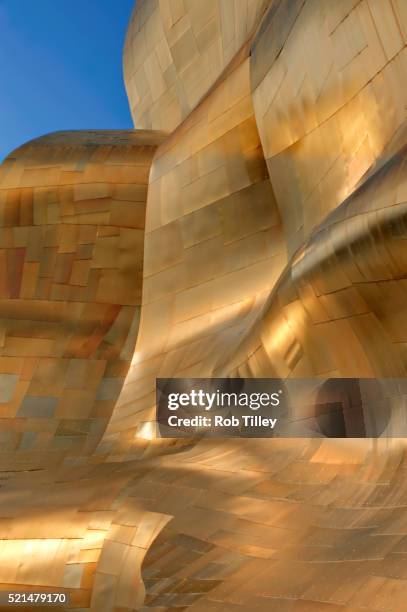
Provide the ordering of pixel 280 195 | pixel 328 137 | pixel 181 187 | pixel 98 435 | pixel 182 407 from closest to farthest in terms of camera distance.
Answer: pixel 328 137
pixel 182 407
pixel 280 195
pixel 98 435
pixel 181 187

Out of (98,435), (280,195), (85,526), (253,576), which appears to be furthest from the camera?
(98,435)

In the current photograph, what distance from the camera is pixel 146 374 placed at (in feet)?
26.6

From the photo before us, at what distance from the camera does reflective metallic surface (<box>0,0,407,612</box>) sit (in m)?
4.07

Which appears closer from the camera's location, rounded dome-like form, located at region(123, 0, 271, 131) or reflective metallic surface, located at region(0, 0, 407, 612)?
reflective metallic surface, located at region(0, 0, 407, 612)

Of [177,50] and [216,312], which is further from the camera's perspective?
[177,50]

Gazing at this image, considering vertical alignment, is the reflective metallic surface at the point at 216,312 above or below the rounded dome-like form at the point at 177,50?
below

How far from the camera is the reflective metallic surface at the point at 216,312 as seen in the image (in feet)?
13.4

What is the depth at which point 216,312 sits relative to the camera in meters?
7.92

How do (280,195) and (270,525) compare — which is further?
(280,195)

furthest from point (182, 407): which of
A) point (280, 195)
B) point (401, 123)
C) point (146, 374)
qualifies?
point (401, 123)

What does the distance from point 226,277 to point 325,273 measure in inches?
129

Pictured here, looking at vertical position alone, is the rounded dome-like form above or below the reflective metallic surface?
above

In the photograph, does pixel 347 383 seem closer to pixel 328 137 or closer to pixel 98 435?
pixel 328 137

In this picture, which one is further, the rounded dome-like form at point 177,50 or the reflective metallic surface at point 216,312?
the rounded dome-like form at point 177,50
